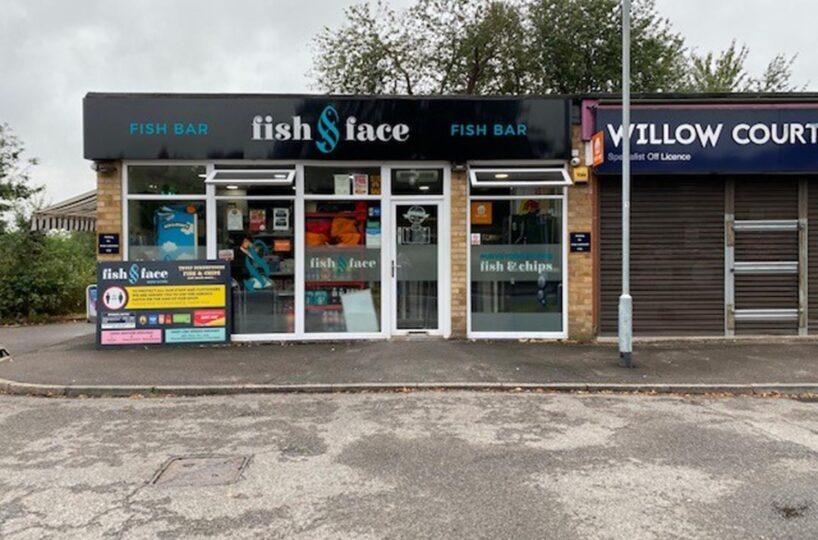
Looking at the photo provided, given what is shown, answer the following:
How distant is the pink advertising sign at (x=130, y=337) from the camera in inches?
394

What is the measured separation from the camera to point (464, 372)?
827 centimetres

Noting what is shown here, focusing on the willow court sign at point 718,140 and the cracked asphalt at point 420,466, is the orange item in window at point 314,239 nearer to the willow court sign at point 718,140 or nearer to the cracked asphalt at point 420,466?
the cracked asphalt at point 420,466

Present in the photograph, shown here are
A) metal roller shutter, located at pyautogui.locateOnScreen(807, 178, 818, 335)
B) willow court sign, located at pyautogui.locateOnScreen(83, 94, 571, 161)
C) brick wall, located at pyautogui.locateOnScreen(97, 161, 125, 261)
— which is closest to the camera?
willow court sign, located at pyautogui.locateOnScreen(83, 94, 571, 161)

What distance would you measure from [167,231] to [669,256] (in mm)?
8537

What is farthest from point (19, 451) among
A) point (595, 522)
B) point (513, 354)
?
point (513, 354)

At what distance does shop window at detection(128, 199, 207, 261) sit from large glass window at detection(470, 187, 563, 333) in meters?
4.64

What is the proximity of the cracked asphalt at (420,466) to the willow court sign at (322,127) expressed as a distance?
4.66m

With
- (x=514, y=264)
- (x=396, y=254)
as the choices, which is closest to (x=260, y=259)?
(x=396, y=254)

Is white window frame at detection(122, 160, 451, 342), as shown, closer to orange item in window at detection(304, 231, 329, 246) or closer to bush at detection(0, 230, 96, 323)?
orange item in window at detection(304, 231, 329, 246)

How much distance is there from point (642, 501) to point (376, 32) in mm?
26454

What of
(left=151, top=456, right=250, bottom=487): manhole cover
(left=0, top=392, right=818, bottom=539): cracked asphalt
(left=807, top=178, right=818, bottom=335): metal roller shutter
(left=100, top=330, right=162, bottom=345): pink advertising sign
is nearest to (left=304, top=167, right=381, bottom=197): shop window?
(left=100, top=330, right=162, bottom=345): pink advertising sign

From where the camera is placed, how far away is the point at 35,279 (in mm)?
15547

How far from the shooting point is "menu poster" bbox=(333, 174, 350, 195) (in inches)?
427

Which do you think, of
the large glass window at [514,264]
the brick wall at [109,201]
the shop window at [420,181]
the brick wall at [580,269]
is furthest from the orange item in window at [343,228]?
the brick wall at [580,269]
